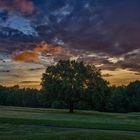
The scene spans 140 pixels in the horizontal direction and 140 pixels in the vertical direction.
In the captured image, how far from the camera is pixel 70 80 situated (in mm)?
84125

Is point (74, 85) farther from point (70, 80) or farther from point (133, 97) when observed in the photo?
point (133, 97)

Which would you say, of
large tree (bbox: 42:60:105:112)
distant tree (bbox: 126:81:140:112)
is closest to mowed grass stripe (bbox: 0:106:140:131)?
large tree (bbox: 42:60:105:112)

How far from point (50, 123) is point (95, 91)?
1562 inches

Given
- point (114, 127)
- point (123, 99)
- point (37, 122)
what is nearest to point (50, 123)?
point (37, 122)

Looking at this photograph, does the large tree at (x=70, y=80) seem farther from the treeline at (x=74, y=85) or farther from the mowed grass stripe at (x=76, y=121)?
the mowed grass stripe at (x=76, y=121)

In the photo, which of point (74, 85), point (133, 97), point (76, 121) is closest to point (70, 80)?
point (74, 85)

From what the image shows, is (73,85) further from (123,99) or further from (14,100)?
(14,100)

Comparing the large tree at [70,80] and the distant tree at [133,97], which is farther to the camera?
the distant tree at [133,97]

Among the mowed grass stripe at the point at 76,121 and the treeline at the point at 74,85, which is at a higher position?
the treeline at the point at 74,85

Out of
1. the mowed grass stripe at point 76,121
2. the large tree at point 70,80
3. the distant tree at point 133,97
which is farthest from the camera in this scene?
the distant tree at point 133,97

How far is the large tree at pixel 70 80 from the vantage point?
8300 centimetres

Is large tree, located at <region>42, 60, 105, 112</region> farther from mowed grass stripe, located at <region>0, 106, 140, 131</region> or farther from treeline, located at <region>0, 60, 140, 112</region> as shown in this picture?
mowed grass stripe, located at <region>0, 106, 140, 131</region>

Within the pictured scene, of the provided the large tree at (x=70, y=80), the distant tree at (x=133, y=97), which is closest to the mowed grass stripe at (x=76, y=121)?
the large tree at (x=70, y=80)

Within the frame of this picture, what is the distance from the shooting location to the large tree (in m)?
83.0
